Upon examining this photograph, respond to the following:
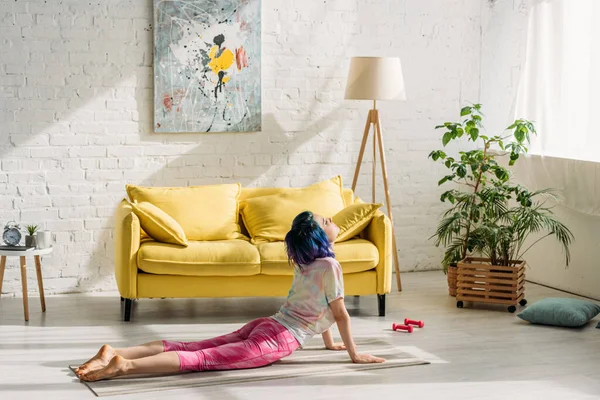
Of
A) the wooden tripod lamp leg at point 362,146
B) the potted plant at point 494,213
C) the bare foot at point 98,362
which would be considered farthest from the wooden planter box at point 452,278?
the bare foot at point 98,362

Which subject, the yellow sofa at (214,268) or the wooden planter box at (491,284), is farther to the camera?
the wooden planter box at (491,284)

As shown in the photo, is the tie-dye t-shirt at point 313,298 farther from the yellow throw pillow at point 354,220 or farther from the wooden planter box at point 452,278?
the wooden planter box at point 452,278

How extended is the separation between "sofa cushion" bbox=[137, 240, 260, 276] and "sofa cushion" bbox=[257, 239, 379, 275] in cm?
7

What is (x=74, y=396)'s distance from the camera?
4090 mm

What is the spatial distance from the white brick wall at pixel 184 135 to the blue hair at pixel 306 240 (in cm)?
239

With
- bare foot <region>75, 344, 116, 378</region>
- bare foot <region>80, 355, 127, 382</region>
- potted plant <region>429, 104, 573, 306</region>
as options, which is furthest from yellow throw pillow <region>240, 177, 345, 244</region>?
bare foot <region>80, 355, 127, 382</region>

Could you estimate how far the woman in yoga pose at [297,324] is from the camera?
14.6 feet

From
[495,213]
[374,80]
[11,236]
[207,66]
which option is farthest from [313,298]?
[207,66]

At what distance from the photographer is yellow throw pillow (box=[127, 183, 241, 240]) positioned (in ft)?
19.9

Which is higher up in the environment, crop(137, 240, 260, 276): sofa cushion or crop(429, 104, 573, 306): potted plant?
crop(429, 104, 573, 306): potted plant

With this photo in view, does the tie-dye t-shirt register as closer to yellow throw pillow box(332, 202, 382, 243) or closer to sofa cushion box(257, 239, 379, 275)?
sofa cushion box(257, 239, 379, 275)

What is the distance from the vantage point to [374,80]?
6477 mm

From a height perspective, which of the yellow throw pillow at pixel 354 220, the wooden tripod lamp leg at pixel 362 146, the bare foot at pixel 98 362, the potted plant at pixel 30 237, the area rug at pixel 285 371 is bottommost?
the area rug at pixel 285 371

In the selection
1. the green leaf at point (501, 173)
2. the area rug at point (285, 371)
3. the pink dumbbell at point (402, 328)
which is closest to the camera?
the area rug at point (285, 371)
